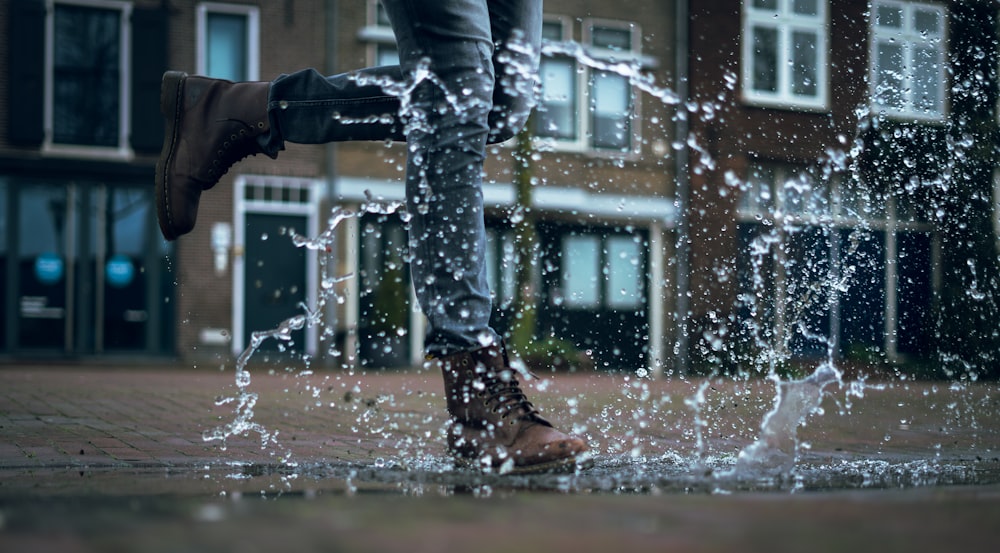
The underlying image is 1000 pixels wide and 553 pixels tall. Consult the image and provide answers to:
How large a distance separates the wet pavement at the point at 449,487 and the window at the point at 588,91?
44.8 ft

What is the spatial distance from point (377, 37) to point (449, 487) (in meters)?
16.1

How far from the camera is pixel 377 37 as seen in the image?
1772cm

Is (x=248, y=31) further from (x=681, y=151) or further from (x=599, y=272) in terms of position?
(x=681, y=151)

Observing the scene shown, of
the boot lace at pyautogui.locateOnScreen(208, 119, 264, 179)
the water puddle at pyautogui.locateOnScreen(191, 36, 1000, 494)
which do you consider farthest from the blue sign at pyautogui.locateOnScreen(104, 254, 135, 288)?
the boot lace at pyautogui.locateOnScreen(208, 119, 264, 179)

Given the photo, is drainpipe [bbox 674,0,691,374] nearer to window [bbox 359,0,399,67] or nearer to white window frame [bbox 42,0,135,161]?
window [bbox 359,0,399,67]

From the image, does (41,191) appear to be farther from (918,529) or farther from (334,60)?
(918,529)

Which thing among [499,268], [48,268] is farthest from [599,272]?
[48,268]

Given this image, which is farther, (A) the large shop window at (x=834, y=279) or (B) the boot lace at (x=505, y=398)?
(A) the large shop window at (x=834, y=279)

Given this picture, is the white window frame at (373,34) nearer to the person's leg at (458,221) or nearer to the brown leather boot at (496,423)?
the person's leg at (458,221)

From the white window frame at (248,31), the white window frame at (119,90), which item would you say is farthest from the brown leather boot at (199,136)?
the white window frame at (248,31)

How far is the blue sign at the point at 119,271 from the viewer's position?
16.5 m

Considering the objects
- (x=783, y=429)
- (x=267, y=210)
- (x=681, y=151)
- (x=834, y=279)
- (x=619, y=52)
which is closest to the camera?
(x=783, y=429)

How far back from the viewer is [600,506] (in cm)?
164

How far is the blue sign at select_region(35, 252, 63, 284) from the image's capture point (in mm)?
16188
